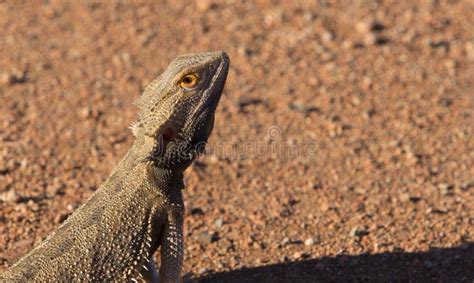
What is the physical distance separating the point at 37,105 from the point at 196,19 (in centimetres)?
344

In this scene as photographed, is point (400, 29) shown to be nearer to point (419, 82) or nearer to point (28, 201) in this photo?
point (419, 82)

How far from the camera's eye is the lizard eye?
20.8 ft

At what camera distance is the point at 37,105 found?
10.3 metres

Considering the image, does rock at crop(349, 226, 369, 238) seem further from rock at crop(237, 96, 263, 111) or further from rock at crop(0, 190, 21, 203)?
rock at crop(0, 190, 21, 203)

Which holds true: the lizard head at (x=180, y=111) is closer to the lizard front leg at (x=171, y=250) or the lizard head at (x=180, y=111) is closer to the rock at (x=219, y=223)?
the lizard front leg at (x=171, y=250)

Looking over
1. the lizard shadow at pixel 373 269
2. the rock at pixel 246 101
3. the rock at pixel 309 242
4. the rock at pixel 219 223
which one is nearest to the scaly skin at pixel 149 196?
the lizard shadow at pixel 373 269

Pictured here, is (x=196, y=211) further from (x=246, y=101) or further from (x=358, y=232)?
(x=246, y=101)

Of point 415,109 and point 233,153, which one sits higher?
point 415,109

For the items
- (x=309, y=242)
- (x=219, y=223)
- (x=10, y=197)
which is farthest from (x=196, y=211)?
(x=10, y=197)

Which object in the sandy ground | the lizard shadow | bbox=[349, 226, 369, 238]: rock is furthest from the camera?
bbox=[349, 226, 369, 238]: rock

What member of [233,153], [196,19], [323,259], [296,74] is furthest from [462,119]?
[196,19]

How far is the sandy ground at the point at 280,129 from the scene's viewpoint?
7730 millimetres

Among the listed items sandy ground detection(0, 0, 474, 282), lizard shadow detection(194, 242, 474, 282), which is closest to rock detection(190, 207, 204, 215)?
sandy ground detection(0, 0, 474, 282)

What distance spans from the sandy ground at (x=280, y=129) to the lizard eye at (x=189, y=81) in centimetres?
196
